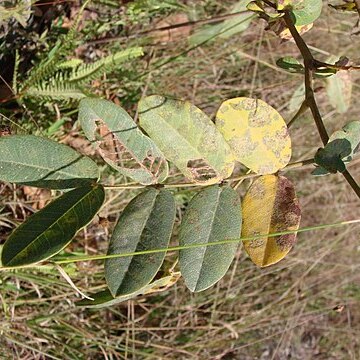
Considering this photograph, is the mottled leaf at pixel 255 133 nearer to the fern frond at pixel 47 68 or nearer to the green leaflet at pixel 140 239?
the green leaflet at pixel 140 239

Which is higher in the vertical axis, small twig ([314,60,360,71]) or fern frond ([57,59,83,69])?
small twig ([314,60,360,71])

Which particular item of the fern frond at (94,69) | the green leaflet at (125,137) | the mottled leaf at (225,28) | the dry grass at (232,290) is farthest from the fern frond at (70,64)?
the green leaflet at (125,137)

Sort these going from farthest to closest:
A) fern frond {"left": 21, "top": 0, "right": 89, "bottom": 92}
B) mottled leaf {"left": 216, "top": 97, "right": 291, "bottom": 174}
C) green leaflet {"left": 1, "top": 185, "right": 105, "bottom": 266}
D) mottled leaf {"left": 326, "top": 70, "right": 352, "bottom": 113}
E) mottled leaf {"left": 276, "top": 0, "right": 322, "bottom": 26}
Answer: mottled leaf {"left": 326, "top": 70, "right": 352, "bottom": 113} < fern frond {"left": 21, "top": 0, "right": 89, "bottom": 92} < mottled leaf {"left": 276, "top": 0, "right": 322, "bottom": 26} < mottled leaf {"left": 216, "top": 97, "right": 291, "bottom": 174} < green leaflet {"left": 1, "top": 185, "right": 105, "bottom": 266}

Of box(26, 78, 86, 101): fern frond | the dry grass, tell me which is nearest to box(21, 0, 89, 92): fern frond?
box(26, 78, 86, 101): fern frond

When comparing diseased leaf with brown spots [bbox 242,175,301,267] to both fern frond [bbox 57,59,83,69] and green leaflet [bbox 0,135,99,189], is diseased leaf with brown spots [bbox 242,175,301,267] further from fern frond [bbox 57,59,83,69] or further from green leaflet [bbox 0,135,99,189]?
fern frond [bbox 57,59,83,69]

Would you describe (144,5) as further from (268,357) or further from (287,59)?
(268,357)
